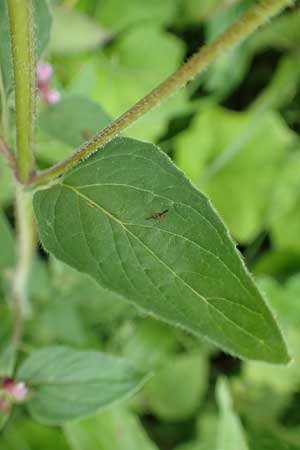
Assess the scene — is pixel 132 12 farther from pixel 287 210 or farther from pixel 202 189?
pixel 287 210

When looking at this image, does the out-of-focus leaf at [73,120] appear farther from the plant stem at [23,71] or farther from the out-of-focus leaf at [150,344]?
the out-of-focus leaf at [150,344]

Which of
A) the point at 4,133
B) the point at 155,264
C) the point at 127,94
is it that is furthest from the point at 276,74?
the point at 155,264

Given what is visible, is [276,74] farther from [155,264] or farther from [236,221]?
[155,264]

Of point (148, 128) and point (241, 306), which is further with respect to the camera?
point (148, 128)

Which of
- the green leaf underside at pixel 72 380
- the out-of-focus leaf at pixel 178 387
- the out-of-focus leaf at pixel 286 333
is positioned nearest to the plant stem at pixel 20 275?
the green leaf underside at pixel 72 380

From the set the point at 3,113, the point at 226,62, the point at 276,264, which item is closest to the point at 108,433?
the point at 276,264

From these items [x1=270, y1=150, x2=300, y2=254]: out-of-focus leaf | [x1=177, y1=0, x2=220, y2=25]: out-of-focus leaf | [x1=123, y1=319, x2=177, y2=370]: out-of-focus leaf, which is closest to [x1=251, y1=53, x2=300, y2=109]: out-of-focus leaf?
[x1=270, y1=150, x2=300, y2=254]: out-of-focus leaf
